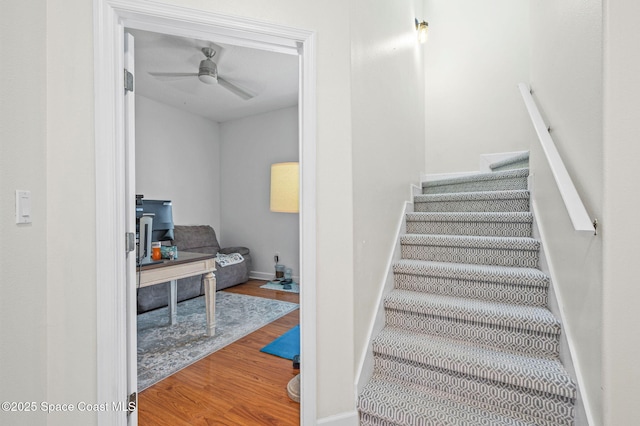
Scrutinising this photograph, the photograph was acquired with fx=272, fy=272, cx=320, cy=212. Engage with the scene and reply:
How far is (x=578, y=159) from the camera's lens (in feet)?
4.19

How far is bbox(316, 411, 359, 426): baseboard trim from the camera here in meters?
1.39

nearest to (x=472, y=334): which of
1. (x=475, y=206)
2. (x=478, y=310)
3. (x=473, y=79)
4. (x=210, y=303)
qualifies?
(x=478, y=310)

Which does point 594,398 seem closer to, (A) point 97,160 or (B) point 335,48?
(B) point 335,48

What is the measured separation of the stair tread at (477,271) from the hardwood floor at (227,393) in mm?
1169

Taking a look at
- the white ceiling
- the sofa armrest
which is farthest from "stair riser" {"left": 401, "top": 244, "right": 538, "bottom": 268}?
the sofa armrest

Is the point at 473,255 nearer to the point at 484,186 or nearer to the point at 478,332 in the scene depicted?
the point at 478,332

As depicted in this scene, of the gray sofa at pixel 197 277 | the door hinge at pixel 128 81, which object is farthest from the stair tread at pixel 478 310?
the gray sofa at pixel 197 277

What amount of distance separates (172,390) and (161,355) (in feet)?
1.67

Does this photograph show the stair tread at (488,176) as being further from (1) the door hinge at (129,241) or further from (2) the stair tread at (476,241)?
(1) the door hinge at (129,241)

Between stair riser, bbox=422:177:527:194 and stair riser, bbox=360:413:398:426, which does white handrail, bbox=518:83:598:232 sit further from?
stair riser, bbox=360:413:398:426

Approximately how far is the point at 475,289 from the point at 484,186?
1.28 metres

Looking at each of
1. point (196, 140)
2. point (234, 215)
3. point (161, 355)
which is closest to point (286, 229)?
point (234, 215)

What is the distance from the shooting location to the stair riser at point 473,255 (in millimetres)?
1893

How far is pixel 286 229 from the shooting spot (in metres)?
4.64
